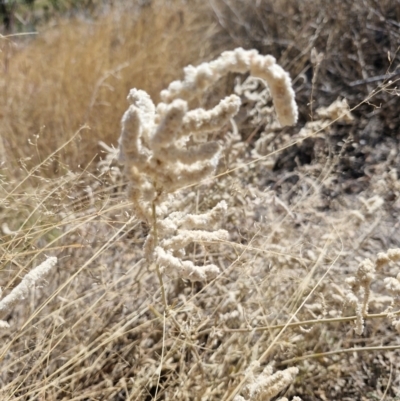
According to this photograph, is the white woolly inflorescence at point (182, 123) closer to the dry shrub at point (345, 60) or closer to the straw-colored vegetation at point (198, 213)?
the straw-colored vegetation at point (198, 213)

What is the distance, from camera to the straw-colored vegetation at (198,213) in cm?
84

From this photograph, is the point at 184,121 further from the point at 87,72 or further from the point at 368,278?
the point at 87,72

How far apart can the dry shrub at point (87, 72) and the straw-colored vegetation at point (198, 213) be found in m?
0.02

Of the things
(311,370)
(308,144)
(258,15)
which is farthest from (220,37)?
(311,370)

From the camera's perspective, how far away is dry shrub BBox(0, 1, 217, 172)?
2441 millimetres

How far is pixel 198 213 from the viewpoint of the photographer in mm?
1446

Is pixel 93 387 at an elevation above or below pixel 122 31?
below

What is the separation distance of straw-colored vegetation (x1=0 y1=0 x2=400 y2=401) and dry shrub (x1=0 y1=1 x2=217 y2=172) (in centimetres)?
2

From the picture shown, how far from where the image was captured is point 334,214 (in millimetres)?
1858

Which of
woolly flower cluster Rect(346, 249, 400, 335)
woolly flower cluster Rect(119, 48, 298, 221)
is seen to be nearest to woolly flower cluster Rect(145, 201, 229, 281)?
woolly flower cluster Rect(119, 48, 298, 221)

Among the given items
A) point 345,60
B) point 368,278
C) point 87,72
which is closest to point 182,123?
point 368,278

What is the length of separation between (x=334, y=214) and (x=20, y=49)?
2.75 m

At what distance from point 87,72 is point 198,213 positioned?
162 cm

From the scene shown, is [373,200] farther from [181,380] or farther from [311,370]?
[181,380]
